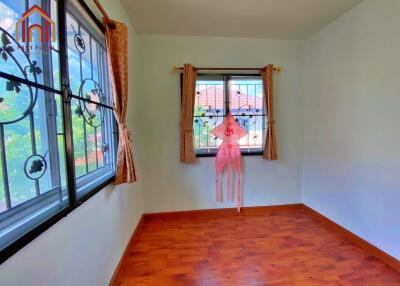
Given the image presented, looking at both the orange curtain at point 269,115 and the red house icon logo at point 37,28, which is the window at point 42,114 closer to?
the red house icon logo at point 37,28

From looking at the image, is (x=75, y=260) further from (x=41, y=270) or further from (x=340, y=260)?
(x=340, y=260)

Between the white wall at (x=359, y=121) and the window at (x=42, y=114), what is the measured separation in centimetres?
239

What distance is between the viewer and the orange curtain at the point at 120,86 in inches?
63.8

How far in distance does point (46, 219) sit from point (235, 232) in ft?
6.80

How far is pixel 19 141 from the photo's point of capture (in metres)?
0.87

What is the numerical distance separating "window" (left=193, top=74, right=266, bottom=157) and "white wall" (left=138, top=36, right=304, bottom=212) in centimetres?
18

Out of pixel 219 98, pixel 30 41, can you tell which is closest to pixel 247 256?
pixel 219 98

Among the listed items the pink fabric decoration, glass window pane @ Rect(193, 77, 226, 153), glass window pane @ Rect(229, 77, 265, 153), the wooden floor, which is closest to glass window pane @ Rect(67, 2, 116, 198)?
the wooden floor

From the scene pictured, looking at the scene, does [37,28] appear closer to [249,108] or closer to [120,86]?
[120,86]

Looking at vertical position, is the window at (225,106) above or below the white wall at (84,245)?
above

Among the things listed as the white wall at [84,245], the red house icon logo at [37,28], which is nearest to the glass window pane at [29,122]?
the red house icon logo at [37,28]

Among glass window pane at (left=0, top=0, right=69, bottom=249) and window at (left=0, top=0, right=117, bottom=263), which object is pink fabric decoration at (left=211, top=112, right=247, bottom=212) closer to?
window at (left=0, top=0, right=117, bottom=263)

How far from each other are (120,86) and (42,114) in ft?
2.51

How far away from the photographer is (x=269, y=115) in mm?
2861
